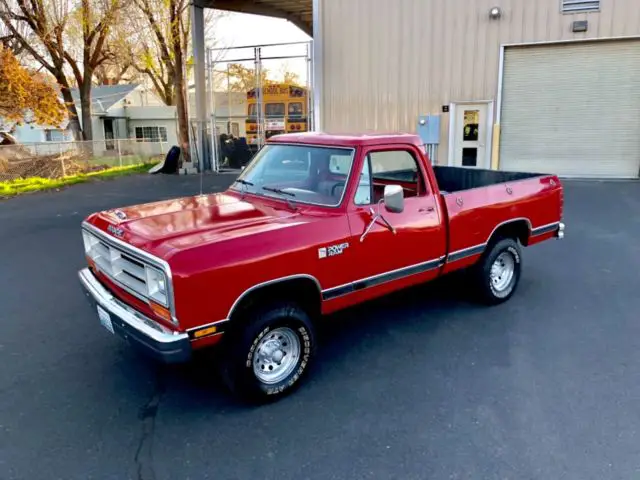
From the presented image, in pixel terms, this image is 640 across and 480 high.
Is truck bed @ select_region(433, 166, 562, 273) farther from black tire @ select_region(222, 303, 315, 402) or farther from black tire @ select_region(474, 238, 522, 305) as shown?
black tire @ select_region(222, 303, 315, 402)

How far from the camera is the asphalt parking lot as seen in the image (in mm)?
2893

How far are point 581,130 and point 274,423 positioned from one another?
15.1 metres

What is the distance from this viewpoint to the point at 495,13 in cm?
1449

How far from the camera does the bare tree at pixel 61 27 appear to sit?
20.5 m

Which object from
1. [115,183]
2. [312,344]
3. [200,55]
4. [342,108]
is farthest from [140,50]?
[312,344]

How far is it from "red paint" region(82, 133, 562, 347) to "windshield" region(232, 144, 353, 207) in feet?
0.26

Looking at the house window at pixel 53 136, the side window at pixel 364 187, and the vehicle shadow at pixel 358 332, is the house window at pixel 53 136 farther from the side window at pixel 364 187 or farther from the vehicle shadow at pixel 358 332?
the side window at pixel 364 187

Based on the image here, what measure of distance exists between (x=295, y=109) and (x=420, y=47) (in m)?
5.48

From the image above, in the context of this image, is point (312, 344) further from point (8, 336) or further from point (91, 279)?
point (8, 336)

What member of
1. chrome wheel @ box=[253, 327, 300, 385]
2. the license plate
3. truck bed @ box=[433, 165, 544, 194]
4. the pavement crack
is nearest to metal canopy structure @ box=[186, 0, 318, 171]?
truck bed @ box=[433, 165, 544, 194]

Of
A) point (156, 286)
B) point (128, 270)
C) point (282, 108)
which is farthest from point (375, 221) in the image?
point (282, 108)

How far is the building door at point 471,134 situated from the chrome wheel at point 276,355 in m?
13.0

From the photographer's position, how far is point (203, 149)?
1994cm

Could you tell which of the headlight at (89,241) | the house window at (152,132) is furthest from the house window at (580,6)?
the house window at (152,132)
